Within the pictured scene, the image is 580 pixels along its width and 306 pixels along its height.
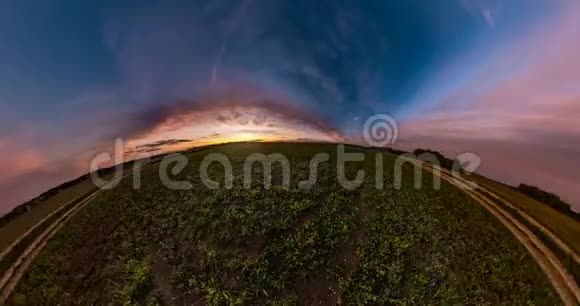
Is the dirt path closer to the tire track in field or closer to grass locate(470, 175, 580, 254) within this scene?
grass locate(470, 175, 580, 254)

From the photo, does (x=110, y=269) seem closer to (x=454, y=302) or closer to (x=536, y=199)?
(x=454, y=302)

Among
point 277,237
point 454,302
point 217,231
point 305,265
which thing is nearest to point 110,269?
point 217,231

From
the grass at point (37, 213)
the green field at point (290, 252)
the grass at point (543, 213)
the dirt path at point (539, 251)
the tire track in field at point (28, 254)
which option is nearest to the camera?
the dirt path at point (539, 251)

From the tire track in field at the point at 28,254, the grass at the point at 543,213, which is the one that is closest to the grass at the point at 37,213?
the tire track in field at the point at 28,254

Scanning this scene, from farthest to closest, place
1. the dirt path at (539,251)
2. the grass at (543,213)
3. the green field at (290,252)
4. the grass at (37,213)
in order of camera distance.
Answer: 1. the grass at (37,213)
2. the grass at (543,213)
3. the green field at (290,252)
4. the dirt path at (539,251)

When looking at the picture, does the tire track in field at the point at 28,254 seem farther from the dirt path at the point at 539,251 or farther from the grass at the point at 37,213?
the dirt path at the point at 539,251

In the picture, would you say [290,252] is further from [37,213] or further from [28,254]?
[37,213]

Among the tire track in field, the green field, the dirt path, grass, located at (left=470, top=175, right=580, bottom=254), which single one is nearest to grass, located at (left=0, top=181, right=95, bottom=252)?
the tire track in field
